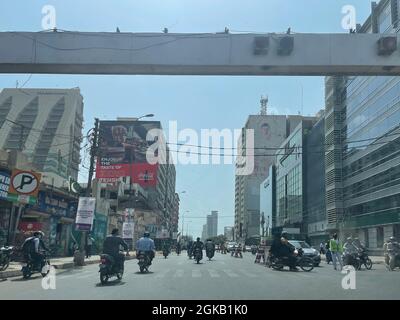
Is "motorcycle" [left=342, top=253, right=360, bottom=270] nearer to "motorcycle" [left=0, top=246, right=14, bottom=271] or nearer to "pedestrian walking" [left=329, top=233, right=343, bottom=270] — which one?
"pedestrian walking" [left=329, top=233, right=343, bottom=270]

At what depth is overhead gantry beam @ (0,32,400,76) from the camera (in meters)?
14.4

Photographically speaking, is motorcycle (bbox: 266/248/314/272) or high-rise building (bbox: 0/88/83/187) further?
high-rise building (bbox: 0/88/83/187)

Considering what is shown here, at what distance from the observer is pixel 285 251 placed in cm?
2281

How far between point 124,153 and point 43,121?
39.8 meters

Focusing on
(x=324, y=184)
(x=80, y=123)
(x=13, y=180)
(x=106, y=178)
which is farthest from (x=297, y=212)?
(x=13, y=180)

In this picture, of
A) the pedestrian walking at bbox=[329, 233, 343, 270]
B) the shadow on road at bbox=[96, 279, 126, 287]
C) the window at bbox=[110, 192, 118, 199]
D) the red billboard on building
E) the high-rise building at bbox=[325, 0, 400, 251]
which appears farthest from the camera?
the window at bbox=[110, 192, 118, 199]

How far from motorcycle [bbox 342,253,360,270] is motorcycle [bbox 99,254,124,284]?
12.2 metres

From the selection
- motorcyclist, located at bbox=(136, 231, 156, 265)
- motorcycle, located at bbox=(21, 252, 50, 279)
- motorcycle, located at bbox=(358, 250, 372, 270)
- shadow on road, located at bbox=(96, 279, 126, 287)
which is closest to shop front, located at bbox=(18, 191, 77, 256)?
motorcyclist, located at bbox=(136, 231, 156, 265)

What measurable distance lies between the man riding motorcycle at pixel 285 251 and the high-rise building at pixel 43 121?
171 ft

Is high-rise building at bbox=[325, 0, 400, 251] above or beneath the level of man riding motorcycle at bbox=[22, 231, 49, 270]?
above

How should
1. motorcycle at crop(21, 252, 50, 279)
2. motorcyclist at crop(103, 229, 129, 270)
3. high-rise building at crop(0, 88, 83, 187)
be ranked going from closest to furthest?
motorcyclist at crop(103, 229, 129, 270) < motorcycle at crop(21, 252, 50, 279) < high-rise building at crop(0, 88, 83, 187)

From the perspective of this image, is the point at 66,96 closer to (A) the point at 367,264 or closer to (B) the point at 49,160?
(B) the point at 49,160

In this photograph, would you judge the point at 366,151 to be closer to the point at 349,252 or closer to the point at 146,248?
the point at 349,252
